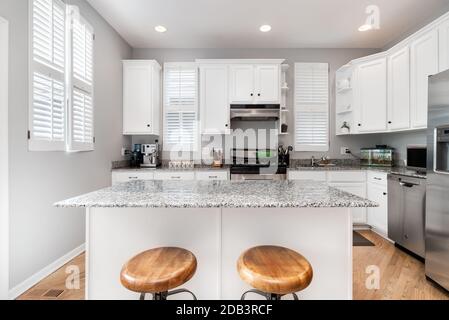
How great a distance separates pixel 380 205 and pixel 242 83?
2597mm

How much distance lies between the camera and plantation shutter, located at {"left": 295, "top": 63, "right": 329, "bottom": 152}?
403 cm

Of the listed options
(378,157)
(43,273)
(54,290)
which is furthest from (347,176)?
(43,273)

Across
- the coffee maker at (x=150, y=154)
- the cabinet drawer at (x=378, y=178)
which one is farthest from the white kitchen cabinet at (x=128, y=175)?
the cabinet drawer at (x=378, y=178)

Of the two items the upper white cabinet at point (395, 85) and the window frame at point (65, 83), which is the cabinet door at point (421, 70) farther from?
the window frame at point (65, 83)

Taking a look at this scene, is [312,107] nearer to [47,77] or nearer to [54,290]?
[47,77]

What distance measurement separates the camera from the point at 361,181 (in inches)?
135

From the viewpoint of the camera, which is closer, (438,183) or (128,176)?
(438,183)

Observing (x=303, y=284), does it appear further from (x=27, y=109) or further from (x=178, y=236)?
(x=27, y=109)

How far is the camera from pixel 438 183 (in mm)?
1988

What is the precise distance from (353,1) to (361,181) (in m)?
2.30

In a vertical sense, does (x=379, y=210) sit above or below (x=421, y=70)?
below

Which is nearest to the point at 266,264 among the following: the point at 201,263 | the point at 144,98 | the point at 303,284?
the point at 303,284

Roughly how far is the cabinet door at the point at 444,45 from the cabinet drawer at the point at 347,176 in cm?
154

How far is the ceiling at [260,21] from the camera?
9.25 ft
